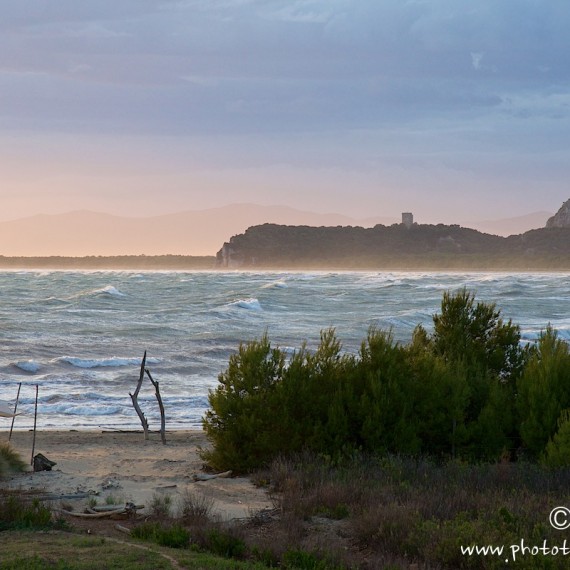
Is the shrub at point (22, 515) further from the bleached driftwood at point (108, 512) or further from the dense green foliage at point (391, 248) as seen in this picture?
the dense green foliage at point (391, 248)

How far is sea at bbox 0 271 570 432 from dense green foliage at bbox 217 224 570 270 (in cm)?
7900

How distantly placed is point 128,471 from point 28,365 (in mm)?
19037

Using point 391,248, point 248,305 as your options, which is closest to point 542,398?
point 248,305

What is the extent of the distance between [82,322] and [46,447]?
3426cm

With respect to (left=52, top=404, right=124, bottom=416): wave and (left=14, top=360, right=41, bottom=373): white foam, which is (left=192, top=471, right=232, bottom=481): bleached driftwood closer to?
(left=52, top=404, right=124, bottom=416): wave

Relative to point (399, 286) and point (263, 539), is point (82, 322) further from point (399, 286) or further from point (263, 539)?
point (399, 286)

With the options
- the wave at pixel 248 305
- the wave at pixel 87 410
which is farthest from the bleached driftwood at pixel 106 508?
the wave at pixel 248 305

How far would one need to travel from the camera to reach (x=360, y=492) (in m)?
10.6

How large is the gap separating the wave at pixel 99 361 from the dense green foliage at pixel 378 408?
62.6 feet

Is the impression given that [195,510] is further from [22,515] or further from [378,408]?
[378,408]

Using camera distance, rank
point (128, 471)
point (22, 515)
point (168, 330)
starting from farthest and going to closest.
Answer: point (168, 330) → point (128, 471) → point (22, 515)

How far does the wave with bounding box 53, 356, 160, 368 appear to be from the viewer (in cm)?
3269

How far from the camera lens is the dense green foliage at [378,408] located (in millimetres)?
13516

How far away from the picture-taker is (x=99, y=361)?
33.1m
